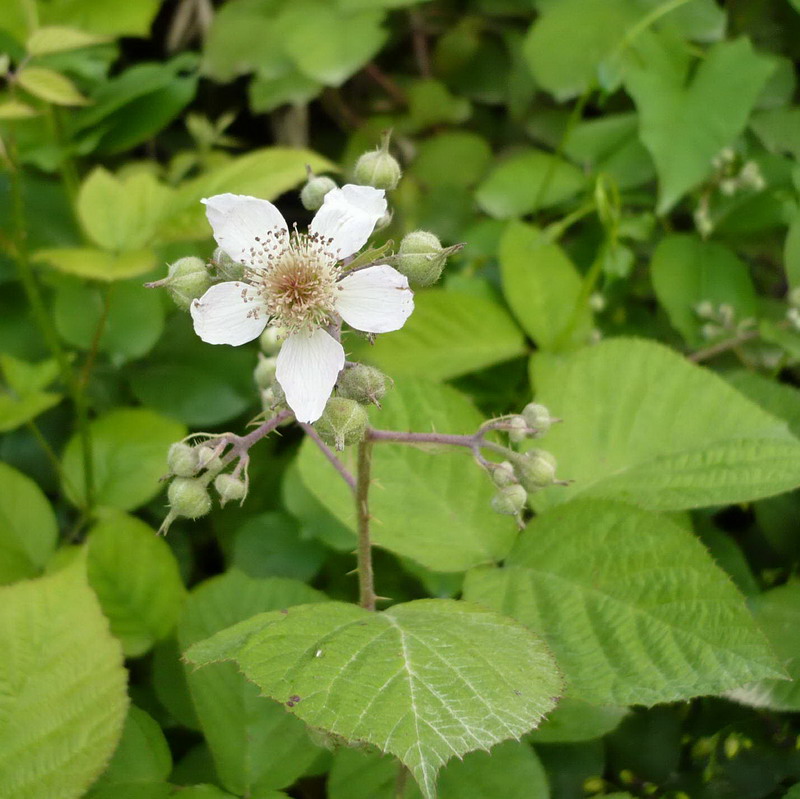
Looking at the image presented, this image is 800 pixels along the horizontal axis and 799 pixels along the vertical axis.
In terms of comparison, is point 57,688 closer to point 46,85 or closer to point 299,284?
point 299,284

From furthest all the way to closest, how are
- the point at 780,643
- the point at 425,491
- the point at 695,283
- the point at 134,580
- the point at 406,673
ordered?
the point at 695,283 → the point at 134,580 → the point at 425,491 → the point at 780,643 → the point at 406,673

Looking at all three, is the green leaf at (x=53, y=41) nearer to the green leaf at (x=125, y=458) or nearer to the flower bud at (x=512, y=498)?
the green leaf at (x=125, y=458)

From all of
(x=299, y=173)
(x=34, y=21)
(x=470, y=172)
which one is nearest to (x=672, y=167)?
(x=470, y=172)

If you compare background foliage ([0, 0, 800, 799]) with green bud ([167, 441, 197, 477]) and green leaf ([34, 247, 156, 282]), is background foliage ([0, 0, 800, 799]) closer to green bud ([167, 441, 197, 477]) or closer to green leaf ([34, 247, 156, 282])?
green leaf ([34, 247, 156, 282])

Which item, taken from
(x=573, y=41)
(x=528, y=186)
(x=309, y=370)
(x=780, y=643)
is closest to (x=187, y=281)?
(x=309, y=370)

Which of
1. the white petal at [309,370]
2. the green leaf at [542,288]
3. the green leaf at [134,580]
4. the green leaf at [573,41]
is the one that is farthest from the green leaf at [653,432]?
the green leaf at [573,41]

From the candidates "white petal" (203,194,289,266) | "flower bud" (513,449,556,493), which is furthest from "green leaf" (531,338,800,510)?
"white petal" (203,194,289,266)
